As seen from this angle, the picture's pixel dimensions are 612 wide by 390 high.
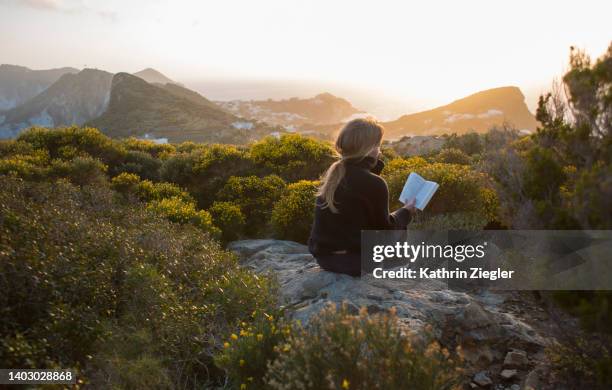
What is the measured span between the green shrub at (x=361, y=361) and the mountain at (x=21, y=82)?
188269 mm

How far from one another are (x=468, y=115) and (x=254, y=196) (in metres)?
100

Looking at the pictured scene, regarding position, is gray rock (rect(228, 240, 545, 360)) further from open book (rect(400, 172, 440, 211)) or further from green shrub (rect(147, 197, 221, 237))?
green shrub (rect(147, 197, 221, 237))

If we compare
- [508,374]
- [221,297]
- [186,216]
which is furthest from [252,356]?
[186,216]

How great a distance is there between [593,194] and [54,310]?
396cm

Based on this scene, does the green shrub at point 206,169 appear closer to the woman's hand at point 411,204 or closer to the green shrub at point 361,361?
the woman's hand at point 411,204

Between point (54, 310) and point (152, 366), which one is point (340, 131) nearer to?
point (152, 366)

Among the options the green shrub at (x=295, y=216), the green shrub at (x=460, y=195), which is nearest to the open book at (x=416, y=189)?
the green shrub at (x=460, y=195)

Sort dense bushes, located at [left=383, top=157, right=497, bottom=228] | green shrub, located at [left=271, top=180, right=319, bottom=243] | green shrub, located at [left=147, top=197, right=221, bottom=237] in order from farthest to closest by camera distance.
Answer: green shrub, located at [left=271, top=180, right=319, bottom=243], green shrub, located at [left=147, top=197, right=221, bottom=237], dense bushes, located at [left=383, top=157, right=497, bottom=228]

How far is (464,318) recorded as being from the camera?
4180mm

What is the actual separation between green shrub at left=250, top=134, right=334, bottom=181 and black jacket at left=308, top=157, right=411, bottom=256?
6.86 meters

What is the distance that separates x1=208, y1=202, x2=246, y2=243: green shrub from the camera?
28.4 feet

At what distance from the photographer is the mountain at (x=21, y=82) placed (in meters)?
164

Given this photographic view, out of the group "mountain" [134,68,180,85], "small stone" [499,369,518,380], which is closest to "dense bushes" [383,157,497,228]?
"small stone" [499,369,518,380]

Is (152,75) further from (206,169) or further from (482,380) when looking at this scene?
(482,380)
